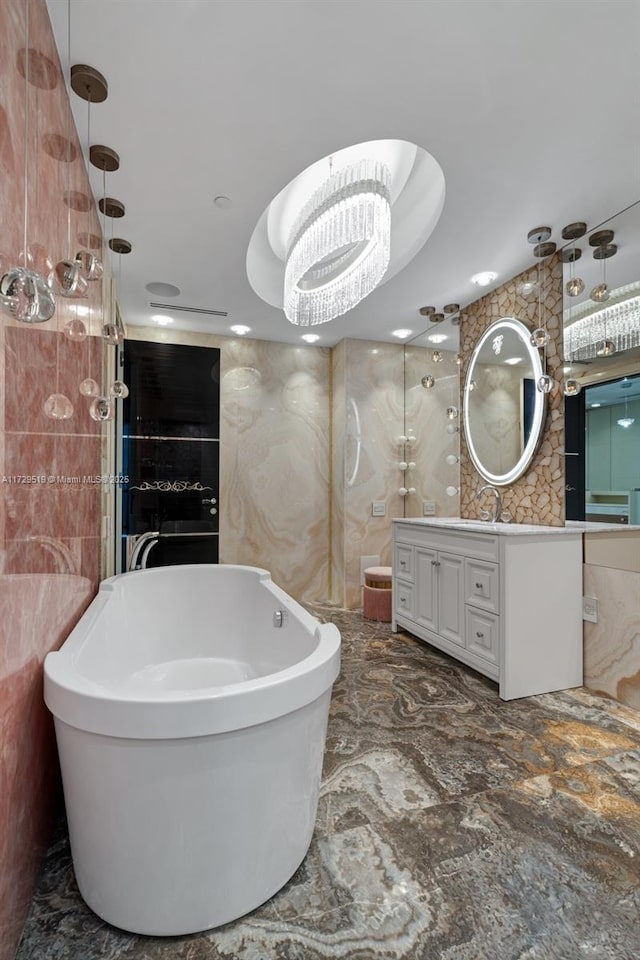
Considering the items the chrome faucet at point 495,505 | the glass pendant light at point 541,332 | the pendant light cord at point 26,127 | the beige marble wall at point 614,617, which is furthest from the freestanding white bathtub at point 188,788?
the glass pendant light at point 541,332

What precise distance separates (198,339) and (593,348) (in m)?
3.08

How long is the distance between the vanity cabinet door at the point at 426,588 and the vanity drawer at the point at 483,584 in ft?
1.10

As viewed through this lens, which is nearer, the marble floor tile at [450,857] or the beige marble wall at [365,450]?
the marble floor tile at [450,857]

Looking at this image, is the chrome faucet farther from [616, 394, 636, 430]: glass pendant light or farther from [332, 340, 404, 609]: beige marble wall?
[332, 340, 404, 609]: beige marble wall

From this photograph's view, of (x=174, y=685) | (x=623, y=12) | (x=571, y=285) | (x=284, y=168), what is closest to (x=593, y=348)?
(x=571, y=285)

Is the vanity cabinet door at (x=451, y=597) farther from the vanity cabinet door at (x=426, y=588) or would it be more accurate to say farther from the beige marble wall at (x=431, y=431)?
the beige marble wall at (x=431, y=431)

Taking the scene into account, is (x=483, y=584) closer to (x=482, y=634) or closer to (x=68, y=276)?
(x=482, y=634)

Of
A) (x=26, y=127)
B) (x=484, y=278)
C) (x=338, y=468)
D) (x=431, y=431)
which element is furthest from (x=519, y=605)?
Answer: (x=26, y=127)

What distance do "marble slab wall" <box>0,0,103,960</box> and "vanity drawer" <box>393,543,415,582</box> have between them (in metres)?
2.21

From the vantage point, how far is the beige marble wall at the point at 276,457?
417cm

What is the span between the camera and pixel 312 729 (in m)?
1.22

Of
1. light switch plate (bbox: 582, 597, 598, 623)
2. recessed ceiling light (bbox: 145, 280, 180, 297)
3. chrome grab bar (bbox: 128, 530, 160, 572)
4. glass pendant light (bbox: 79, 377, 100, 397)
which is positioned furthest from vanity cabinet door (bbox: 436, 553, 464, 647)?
recessed ceiling light (bbox: 145, 280, 180, 297)

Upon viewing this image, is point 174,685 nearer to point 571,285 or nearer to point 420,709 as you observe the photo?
point 420,709

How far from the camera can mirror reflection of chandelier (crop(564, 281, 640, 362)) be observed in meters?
2.34
